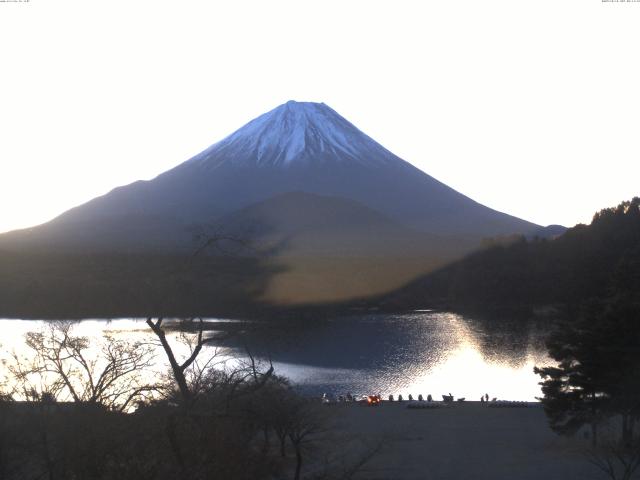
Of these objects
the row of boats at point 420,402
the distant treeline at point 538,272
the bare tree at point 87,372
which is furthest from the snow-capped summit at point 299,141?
the bare tree at point 87,372

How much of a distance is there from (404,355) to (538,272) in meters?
15.6

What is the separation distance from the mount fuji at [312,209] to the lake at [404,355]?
4.78 meters

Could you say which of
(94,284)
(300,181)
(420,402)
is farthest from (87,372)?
(300,181)

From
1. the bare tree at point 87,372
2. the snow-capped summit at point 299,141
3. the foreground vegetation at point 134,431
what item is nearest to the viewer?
the foreground vegetation at point 134,431

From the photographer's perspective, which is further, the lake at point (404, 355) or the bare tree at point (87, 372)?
the lake at point (404, 355)

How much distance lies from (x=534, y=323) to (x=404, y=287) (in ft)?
34.2

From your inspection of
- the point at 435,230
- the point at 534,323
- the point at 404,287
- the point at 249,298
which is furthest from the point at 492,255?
the point at 249,298

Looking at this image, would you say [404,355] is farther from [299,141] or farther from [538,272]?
[299,141]

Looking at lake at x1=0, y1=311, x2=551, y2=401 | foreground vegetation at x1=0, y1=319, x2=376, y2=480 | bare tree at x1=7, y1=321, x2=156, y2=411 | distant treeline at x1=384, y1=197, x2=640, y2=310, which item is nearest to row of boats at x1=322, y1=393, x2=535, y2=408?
lake at x1=0, y1=311, x2=551, y2=401

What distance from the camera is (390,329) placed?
2234cm

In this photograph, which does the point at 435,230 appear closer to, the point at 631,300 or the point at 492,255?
the point at 492,255

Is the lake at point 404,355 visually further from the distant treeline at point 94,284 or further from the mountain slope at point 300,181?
the mountain slope at point 300,181

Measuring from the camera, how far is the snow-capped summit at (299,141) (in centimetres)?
5584

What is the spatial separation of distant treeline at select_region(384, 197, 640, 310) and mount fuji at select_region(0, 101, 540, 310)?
7.86 ft
